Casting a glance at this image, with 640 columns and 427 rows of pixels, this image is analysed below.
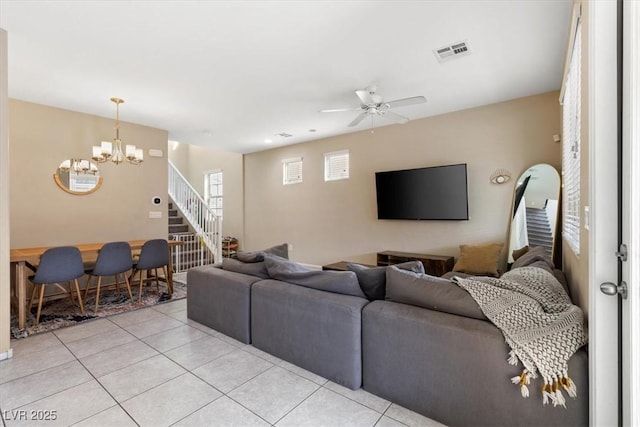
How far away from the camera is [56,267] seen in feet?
10.9

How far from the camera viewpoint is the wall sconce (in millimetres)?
4113

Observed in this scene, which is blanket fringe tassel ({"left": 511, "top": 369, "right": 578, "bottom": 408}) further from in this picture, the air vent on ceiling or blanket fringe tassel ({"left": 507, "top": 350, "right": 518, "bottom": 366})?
the air vent on ceiling

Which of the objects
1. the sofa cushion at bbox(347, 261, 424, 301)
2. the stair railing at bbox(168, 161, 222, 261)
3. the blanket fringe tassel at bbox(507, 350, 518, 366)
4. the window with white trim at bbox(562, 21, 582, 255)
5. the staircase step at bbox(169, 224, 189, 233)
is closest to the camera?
the blanket fringe tassel at bbox(507, 350, 518, 366)

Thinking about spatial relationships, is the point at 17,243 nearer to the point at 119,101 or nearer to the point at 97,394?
the point at 119,101

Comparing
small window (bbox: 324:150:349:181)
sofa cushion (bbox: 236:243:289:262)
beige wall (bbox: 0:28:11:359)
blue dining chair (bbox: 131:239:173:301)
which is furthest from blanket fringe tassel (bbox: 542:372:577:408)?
small window (bbox: 324:150:349:181)

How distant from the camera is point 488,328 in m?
1.57

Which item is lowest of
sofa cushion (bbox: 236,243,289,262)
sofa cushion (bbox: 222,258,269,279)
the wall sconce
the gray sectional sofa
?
the gray sectional sofa

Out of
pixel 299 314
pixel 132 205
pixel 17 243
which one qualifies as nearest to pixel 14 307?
pixel 17 243

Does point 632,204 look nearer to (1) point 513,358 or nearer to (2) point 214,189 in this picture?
(1) point 513,358

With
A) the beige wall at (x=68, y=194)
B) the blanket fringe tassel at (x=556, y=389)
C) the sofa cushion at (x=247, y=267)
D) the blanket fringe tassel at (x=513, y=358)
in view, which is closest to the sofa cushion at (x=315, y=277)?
the sofa cushion at (x=247, y=267)

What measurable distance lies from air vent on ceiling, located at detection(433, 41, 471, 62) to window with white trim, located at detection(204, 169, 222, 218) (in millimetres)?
6793

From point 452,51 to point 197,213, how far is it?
240 inches

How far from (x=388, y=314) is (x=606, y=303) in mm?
1031

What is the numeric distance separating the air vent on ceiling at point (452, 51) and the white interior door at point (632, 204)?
68.4 inches
